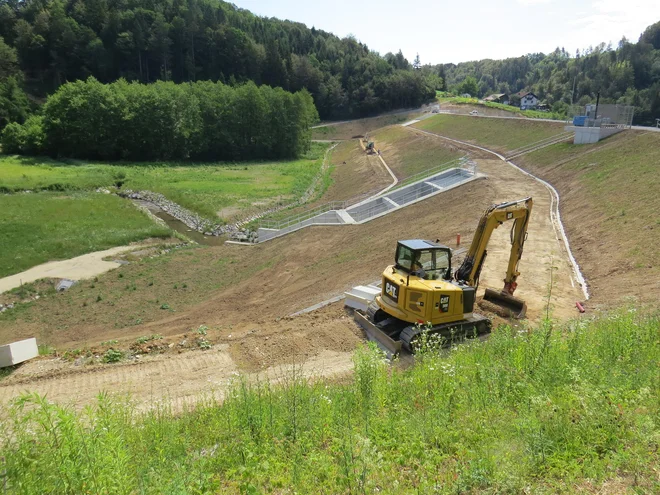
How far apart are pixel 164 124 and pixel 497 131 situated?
4728 centimetres

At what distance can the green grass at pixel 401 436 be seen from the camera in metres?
5.00

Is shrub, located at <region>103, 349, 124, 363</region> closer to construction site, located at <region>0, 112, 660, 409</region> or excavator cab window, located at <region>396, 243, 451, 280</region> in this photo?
construction site, located at <region>0, 112, 660, 409</region>

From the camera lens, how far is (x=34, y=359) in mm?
13188

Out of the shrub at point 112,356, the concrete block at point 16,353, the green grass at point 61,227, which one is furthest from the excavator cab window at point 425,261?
the green grass at point 61,227

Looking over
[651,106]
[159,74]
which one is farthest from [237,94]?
[651,106]

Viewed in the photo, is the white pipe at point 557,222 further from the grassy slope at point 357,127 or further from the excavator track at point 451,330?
the grassy slope at point 357,127

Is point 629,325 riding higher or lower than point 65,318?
higher

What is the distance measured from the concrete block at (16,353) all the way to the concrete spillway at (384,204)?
17.7 metres

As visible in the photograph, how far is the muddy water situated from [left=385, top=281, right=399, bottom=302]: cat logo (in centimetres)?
2095

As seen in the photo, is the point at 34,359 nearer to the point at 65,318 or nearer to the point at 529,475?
the point at 65,318

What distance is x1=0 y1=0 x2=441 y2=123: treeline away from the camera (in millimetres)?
97750

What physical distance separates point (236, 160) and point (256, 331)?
61.0 metres

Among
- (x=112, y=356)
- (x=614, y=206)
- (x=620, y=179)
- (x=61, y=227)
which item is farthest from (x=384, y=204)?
(x=61, y=227)

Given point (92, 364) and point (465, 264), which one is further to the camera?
point (465, 264)
